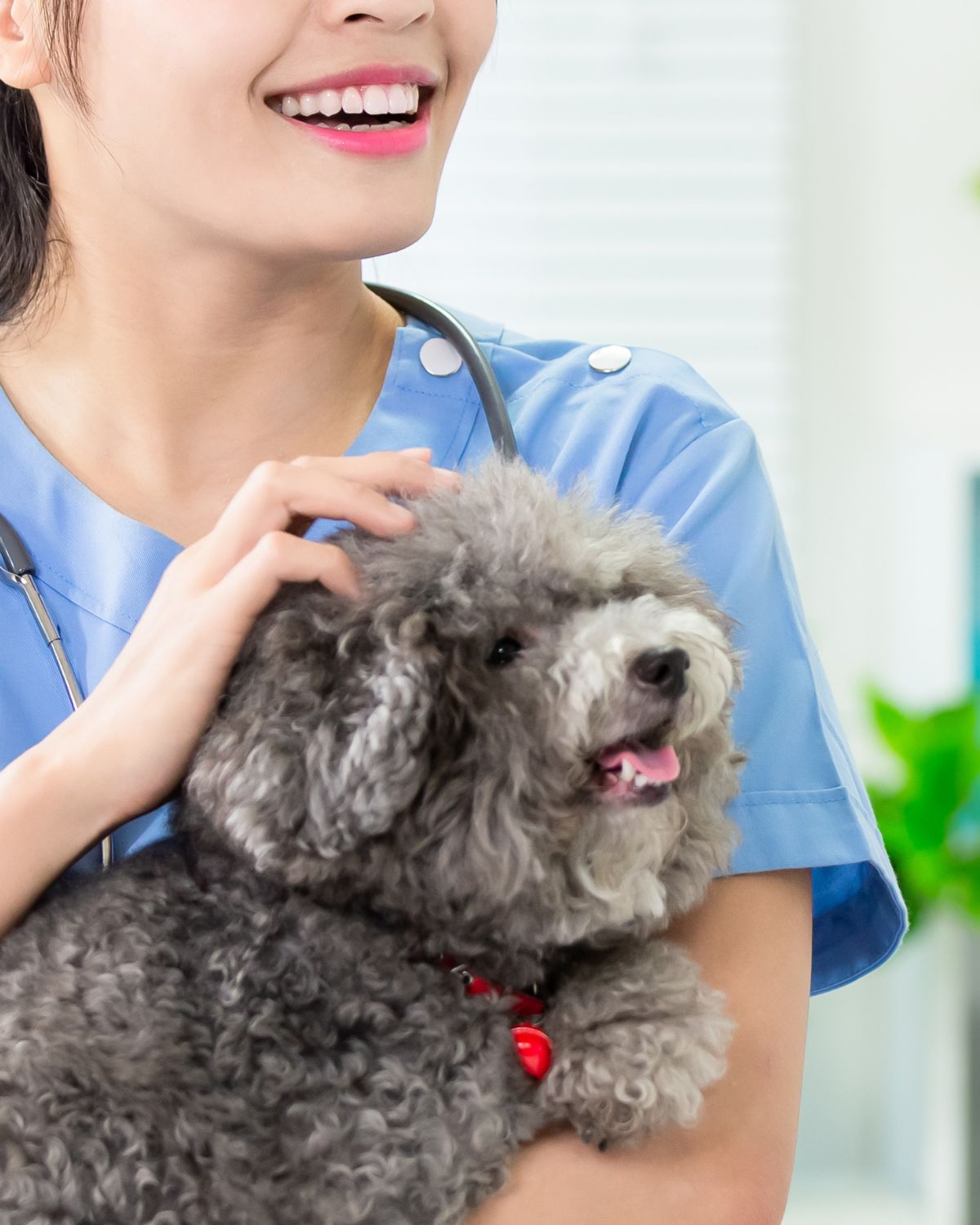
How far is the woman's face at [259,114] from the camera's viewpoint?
112cm

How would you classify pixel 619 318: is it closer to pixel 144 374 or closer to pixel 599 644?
pixel 144 374

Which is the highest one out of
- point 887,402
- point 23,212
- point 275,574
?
point 23,212

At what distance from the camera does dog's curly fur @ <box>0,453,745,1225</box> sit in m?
0.86

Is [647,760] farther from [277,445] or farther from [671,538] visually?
[277,445]

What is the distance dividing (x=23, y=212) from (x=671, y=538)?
0.73 m

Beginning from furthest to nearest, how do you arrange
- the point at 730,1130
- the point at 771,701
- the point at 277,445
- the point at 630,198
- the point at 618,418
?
the point at 630,198 < the point at 277,445 < the point at 618,418 < the point at 771,701 < the point at 730,1130

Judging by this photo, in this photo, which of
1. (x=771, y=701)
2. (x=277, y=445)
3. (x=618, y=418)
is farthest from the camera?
(x=277, y=445)

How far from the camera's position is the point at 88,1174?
33.1 inches

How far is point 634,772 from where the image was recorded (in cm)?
93

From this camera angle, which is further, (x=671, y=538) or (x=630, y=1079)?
(x=671, y=538)

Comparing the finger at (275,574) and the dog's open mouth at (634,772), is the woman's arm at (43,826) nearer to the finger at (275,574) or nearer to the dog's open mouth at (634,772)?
the finger at (275,574)

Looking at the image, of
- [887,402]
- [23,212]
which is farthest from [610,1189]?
[887,402]

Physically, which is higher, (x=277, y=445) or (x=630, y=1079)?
(x=277, y=445)

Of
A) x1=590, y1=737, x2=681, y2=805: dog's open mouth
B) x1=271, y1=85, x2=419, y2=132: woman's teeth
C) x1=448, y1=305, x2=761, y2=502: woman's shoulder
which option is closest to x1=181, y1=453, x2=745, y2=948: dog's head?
x1=590, y1=737, x2=681, y2=805: dog's open mouth
